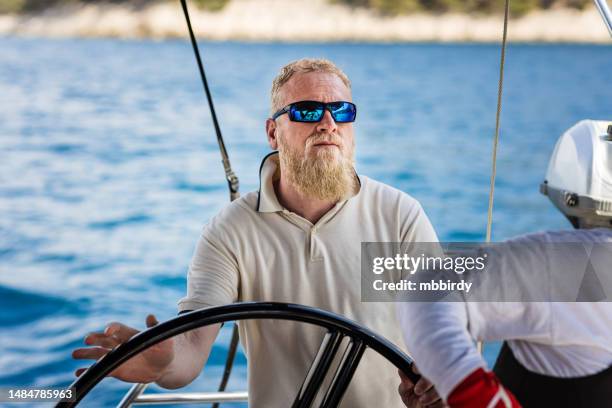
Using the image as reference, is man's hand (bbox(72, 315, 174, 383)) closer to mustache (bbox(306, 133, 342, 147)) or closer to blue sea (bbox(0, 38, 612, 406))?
blue sea (bbox(0, 38, 612, 406))

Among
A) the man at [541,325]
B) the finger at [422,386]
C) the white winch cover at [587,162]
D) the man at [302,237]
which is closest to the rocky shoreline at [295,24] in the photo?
the man at [302,237]

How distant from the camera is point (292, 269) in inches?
49.7

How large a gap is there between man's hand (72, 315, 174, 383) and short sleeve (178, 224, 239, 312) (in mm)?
253

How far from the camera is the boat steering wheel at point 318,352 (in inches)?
31.9

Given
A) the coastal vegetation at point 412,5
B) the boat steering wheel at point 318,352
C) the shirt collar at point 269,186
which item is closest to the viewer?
the boat steering wheel at point 318,352

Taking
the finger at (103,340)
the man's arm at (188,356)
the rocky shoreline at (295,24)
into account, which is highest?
the rocky shoreline at (295,24)

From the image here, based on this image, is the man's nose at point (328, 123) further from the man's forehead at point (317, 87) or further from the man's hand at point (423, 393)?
the man's hand at point (423, 393)

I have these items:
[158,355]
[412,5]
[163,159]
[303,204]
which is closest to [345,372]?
[158,355]

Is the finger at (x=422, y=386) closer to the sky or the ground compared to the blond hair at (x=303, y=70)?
closer to the ground

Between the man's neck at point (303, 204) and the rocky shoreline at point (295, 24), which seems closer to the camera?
the man's neck at point (303, 204)

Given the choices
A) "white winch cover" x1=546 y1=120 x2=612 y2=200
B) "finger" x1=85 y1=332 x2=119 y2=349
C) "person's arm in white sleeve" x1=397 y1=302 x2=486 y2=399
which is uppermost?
"white winch cover" x1=546 y1=120 x2=612 y2=200

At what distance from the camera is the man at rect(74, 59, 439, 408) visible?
117 centimetres

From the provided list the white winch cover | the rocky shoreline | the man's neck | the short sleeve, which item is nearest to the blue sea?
the short sleeve

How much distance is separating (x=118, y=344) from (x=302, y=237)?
482 mm
